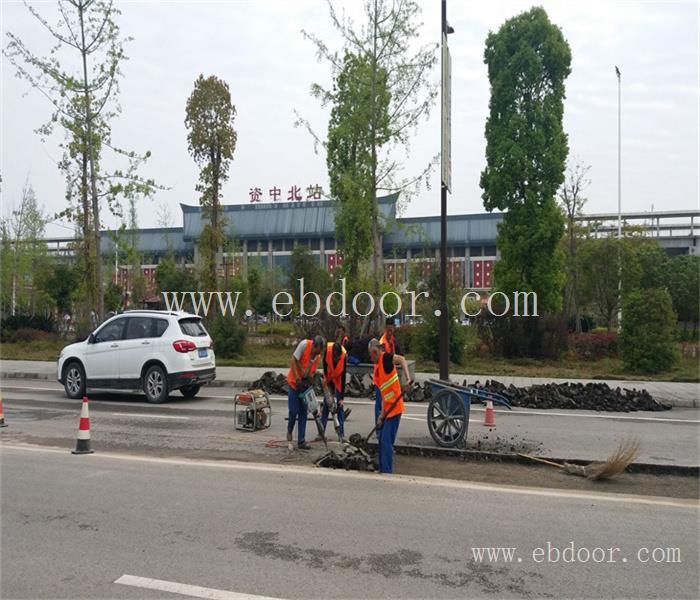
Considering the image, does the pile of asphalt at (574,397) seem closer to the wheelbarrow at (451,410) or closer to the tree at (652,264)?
the wheelbarrow at (451,410)

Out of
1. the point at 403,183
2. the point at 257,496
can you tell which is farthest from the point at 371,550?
the point at 403,183

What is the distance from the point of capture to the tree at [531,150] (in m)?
24.6

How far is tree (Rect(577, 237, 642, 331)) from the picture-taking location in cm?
3216

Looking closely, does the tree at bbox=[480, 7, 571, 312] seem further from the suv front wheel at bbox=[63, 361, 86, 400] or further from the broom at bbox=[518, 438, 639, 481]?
the broom at bbox=[518, 438, 639, 481]

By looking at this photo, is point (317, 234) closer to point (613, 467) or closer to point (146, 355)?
point (146, 355)

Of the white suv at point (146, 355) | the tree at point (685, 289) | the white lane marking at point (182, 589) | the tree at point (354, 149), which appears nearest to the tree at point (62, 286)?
the tree at point (354, 149)

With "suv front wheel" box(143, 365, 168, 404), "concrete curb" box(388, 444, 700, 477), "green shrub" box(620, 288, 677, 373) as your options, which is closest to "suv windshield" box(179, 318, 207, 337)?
"suv front wheel" box(143, 365, 168, 404)

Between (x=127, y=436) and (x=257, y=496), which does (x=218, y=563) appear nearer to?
(x=257, y=496)

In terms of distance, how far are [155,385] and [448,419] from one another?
728 centimetres

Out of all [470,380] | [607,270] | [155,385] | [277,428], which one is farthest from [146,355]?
[607,270]

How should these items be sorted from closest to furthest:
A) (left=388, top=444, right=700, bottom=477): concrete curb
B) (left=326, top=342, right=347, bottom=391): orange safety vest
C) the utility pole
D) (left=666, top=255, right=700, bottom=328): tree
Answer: (left=388, top=444, right=700, bottom=477): concrete curb, (left=326, top=342, right=347, bottom=391): orange safety vest, the utility pole, (left=666, top=255, right=700, bottom=328): tree

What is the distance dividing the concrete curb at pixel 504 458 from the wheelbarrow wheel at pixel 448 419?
213 mm

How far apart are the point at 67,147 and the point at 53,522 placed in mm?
21423

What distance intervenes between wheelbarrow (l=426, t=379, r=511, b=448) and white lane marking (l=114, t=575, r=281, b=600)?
5124mm
